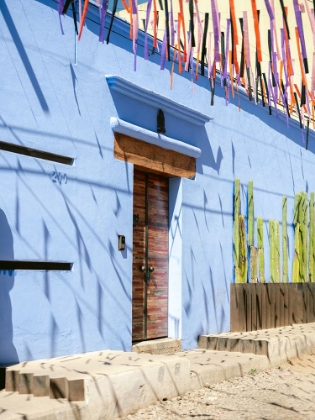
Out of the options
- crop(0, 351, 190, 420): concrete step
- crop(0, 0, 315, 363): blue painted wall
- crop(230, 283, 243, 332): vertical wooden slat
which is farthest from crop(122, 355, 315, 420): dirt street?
crop(230, 283, 243, 332): vertical wooden slat

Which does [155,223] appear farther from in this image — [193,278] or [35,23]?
[35,23]

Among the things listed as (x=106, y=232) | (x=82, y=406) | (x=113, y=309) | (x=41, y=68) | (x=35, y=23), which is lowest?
(x=82, y=406)

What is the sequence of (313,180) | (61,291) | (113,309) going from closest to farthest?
(61,291) → (113,309) → (313,180)

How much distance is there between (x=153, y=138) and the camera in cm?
744

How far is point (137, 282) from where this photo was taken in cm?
743

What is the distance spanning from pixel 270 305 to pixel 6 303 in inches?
207

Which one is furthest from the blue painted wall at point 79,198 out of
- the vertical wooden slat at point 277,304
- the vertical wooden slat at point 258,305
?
the vertical wooden slat at point 277,304

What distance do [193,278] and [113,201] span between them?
1.87m

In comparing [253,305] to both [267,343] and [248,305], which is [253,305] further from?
[267,343]

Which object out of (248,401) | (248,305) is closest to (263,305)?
(248,305)

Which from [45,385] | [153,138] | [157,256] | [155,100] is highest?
[155,100]

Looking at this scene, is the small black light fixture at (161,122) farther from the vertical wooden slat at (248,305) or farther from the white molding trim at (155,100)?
the vertical wooden slat at (248,305)

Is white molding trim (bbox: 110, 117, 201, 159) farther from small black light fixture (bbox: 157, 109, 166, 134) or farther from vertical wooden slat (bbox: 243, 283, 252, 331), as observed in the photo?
vertical wooden slat (bbox: 243, 283, 252, 331)

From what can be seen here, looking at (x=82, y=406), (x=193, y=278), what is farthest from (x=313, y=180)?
(x=82, y=406)
